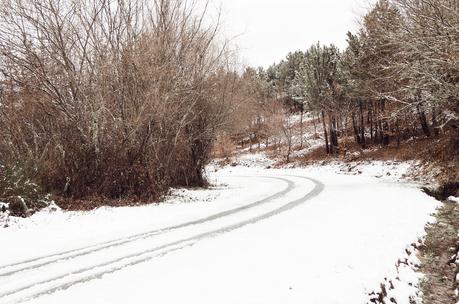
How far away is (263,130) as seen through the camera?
63.5 meters

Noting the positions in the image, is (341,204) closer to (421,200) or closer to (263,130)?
(421,200)

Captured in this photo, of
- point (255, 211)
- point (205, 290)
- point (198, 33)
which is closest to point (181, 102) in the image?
point (198, 33)

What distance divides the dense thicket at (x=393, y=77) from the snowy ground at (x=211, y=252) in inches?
196

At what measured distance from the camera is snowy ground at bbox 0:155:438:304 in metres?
5.87

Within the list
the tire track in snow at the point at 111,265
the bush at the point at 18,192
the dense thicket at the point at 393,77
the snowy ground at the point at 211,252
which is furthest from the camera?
the dense thicket at the point at 393,77

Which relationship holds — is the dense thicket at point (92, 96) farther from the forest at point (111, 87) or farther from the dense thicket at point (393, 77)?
the dense thicket at point (393, 77)

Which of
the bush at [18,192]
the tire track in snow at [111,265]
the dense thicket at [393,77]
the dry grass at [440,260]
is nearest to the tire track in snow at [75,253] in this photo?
the tire track in snow at [111,265]

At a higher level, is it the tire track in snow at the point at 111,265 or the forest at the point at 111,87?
the forest at the point at 111,87

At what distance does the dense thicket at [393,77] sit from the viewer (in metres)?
13.8

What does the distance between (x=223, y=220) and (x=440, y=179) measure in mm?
13383

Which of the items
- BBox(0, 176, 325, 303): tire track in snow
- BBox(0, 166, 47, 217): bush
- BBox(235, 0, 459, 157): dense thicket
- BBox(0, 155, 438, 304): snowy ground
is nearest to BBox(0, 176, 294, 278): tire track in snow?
BBox(0, 155, 438, 304): snowy ground

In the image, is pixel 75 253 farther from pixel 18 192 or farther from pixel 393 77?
pixel 393 77

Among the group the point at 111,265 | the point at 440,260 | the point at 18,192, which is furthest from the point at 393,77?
the point at 18,192

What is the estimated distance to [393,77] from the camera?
18547mm
